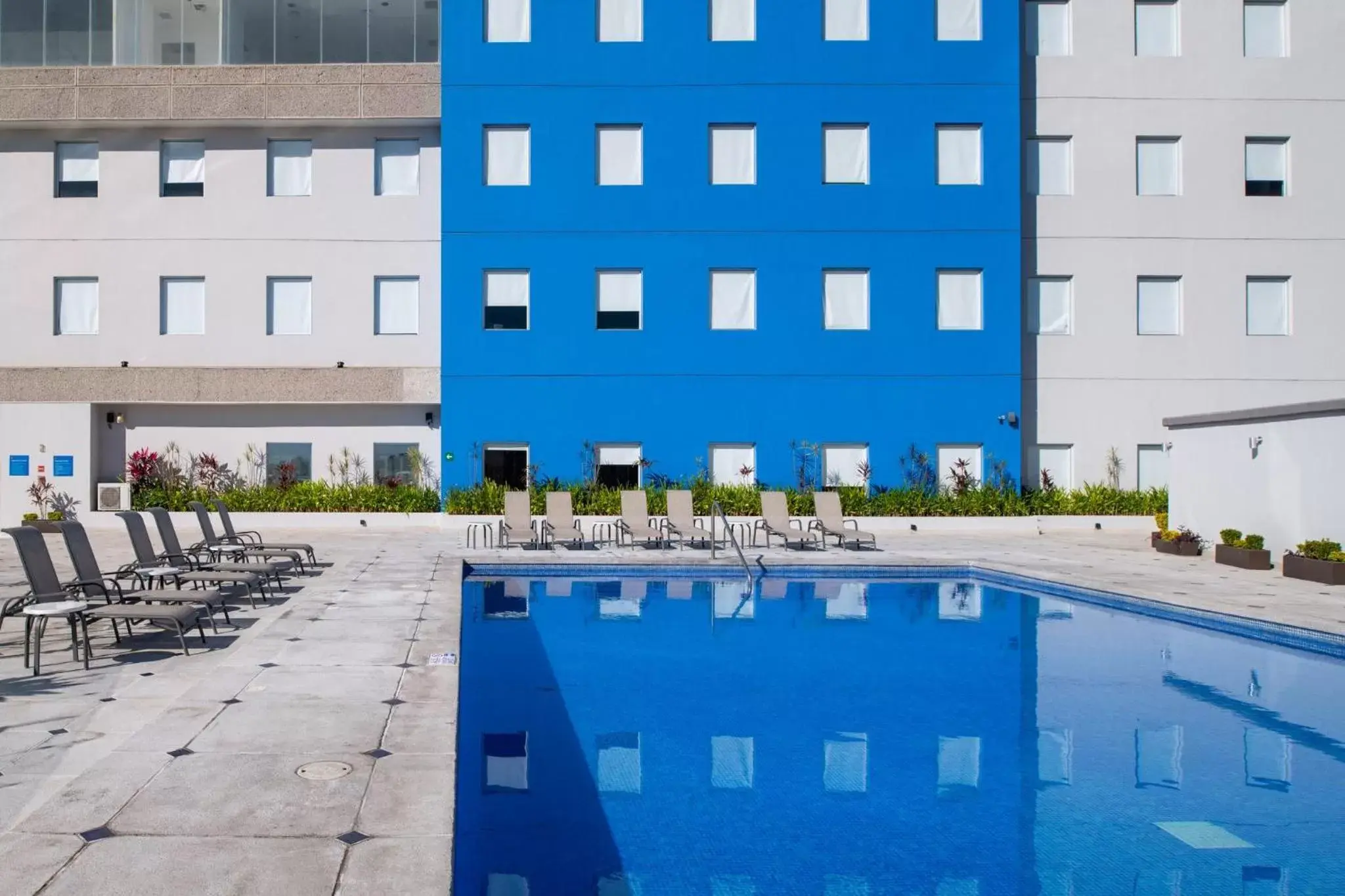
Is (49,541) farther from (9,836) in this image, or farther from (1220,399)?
(1220,399)

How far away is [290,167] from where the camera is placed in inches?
916

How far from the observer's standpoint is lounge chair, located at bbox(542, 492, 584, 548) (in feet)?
59.2

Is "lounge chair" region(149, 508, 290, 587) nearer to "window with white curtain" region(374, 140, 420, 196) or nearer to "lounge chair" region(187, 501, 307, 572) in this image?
"lounge chair" region(187, 501, 307, 572)

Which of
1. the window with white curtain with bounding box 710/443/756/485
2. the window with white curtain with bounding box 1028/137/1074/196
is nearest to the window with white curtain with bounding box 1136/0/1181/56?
the window with white curtain with bounding box 1028/137/1074/196

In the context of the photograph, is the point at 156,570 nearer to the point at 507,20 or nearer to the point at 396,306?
the point at 396,306

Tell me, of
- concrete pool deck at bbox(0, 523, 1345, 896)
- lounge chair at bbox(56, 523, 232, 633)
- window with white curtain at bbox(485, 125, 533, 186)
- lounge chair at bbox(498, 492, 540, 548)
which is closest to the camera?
concrete pool deck at bbox(0, 523, 1345, 896)

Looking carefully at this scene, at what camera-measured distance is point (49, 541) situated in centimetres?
1891

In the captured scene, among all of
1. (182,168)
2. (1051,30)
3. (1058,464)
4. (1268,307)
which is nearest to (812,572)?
(1058,464)

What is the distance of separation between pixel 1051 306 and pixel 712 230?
7650 mm

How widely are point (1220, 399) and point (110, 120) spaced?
24584 mm

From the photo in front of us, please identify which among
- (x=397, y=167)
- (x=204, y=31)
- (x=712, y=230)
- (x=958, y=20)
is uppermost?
(x=958, y=20)

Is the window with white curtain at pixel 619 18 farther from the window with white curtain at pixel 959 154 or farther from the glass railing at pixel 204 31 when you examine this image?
the window with white curtain at pixel 959 154

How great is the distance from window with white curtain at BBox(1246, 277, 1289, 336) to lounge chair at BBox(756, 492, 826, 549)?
11.8 meters

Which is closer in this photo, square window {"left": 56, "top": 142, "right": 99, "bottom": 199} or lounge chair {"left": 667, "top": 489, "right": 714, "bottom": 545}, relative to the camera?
lounge chair {"left": 667, "top": 489, "right": 714, "bottom": 545}
